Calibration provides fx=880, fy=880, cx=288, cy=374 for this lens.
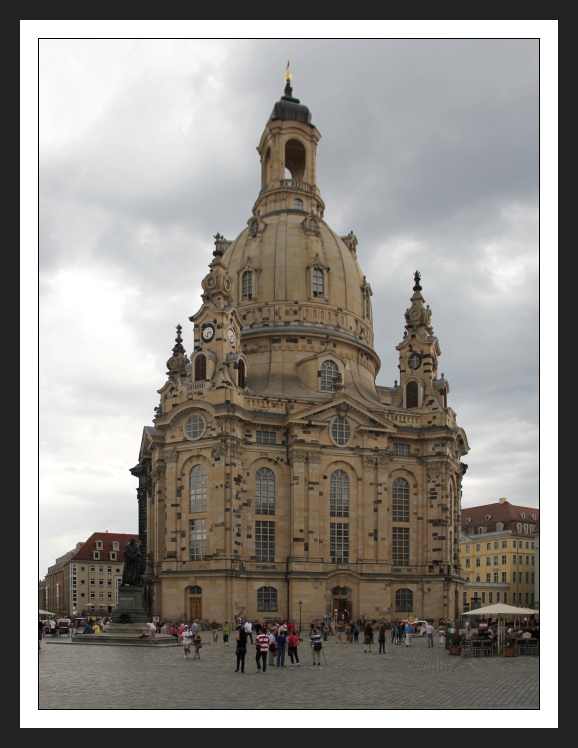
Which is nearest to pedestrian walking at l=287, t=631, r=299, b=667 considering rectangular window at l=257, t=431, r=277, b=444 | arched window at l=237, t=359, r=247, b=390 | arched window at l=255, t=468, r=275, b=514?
arched window at l=255, t=468, r=275, b=514

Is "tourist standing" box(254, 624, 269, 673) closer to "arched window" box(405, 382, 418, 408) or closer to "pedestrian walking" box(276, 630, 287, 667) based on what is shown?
"pedestrian walking" box(276, 630, 287, 667)

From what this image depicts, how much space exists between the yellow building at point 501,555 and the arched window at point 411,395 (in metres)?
33.7

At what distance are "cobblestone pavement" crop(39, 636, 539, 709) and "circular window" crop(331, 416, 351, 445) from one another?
2943 cm

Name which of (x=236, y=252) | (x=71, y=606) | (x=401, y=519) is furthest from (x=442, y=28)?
(x=71, y=606)

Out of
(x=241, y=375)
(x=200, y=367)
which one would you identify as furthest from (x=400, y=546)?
(x=200, y=367)

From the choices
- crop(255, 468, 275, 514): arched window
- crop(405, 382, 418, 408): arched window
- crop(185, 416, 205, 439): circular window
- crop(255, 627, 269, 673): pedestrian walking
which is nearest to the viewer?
crop(255, 627, 269, 673): pedestrian walking

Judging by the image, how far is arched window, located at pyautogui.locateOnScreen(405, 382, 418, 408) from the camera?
3162 inches

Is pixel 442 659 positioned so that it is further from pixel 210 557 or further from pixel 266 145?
pixel 266 145

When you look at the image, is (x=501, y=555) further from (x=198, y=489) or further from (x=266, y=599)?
(x=198, y=489)

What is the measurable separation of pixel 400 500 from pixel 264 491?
1228 cm

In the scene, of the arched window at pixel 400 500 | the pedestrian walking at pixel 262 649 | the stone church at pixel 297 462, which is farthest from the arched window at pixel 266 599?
the pedestrian walking at pixel 262 649

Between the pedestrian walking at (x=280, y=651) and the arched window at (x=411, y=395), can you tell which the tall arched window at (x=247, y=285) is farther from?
the pedestrian walking at (x=280, y=651)

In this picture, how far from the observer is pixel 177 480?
7094 cm

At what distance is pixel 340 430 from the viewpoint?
73188 mm
